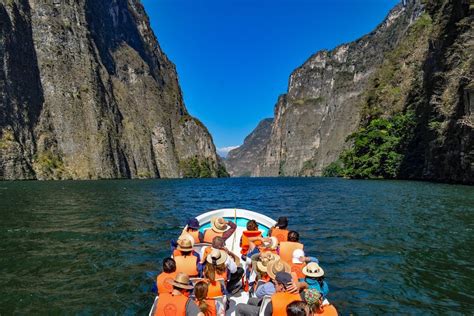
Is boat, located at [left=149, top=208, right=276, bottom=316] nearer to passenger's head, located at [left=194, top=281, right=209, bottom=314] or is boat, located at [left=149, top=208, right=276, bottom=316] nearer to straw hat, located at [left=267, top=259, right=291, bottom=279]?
straw hat, located at [left=267, top=259, right=291, bottom=279]

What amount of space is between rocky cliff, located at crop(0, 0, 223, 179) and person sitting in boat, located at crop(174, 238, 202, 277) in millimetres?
92229

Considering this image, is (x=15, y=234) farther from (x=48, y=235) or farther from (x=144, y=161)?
(x=144, y=161)

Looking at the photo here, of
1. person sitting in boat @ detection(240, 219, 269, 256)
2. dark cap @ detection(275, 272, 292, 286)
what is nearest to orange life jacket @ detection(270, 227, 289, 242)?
person sitting in boat @ detection(240, 219, 269, 256)

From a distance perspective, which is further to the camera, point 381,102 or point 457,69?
point 381,102

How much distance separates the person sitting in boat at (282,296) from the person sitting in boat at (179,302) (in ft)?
4.08

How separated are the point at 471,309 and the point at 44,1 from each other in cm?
13609

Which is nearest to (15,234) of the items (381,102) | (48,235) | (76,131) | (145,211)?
(48,235)

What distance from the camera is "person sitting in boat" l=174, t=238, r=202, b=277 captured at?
823 cm

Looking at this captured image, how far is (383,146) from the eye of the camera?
7206cm

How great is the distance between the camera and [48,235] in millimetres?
17344

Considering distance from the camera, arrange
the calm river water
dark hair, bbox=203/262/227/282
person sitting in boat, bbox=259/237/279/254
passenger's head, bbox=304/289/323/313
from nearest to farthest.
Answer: passenger's head, bbox=304/289/323/313
dark hair, bbox=203/262/227/282
the calm river water
person sitting in boat, bbox=259/237/279/254

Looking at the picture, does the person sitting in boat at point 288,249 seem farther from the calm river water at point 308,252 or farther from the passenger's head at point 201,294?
the passenger's head at point 201,294

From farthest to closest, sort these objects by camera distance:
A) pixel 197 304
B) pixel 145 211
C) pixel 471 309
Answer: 1. pixel 145 211
2. pixel 471 309
3. pixel 197 304

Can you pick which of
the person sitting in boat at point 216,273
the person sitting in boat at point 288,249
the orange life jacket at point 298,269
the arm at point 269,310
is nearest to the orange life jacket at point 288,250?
the person sitting in boat at point 288,249
